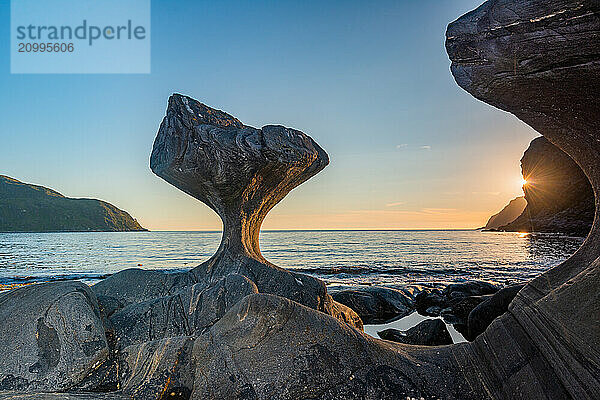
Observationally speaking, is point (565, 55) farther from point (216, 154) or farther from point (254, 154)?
point (216, 154)

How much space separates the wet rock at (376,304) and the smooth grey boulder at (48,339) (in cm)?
792

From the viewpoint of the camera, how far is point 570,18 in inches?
103

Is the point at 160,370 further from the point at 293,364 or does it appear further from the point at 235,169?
the point at 235,169

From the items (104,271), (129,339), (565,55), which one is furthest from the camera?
(104,271)

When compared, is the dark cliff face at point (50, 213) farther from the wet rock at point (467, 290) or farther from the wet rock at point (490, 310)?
the wet rock at point (490, 310)

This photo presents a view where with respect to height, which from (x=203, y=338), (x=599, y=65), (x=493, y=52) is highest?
(x=493, y=52)

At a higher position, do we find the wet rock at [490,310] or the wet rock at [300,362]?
the wet rock at [300,362]

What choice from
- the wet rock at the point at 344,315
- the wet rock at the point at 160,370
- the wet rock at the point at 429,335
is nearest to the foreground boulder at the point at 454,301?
the wet rock at the point at 429,335

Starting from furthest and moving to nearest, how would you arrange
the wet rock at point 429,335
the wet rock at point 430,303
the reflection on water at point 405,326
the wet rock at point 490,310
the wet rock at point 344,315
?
the wet rock at point 430,303
the reflection on water at point 405,326
the wet rock at point 344,315
the wet rock at point 429,335
the wet rock at point 490,310

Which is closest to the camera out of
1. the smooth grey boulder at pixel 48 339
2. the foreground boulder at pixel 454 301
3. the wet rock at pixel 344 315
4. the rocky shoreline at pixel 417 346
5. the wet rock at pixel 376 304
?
the rocky shoreline at pixel 417 346

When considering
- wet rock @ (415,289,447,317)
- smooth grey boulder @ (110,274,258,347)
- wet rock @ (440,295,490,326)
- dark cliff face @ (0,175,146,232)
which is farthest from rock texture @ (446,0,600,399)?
dark cliff face @ (0,175,146,232)

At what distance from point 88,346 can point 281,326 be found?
2.33m

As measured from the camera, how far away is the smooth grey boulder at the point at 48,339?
12.4 ft

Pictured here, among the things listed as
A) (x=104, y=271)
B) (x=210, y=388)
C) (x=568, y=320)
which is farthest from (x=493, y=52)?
(x=104, y=271)
